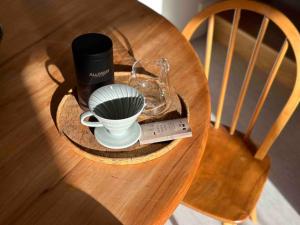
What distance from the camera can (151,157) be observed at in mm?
629

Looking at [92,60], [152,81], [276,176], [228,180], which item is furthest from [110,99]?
[276,176]

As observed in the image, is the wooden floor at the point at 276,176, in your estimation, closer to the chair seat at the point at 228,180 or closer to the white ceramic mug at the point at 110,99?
the chair seat at the point at 228,180

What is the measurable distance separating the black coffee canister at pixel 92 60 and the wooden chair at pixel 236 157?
0.40m

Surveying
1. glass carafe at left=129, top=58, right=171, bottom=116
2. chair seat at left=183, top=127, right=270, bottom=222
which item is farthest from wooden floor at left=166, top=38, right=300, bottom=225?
glass carafe at left=129, top=58, right=171, bottom=116

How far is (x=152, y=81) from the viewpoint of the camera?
31.7 inches

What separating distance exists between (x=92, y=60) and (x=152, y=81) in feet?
0.68

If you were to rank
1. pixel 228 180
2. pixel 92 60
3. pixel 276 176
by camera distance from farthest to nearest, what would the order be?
pixel 276 176, pixel 228 180, pixel 92 60

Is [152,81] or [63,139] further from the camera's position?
[152,81]

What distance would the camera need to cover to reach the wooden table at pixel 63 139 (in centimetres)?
56

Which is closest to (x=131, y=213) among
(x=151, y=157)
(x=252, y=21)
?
(x=151, y=157)

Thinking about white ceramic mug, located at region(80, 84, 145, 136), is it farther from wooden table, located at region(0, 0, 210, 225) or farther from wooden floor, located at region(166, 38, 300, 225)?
wooden floor, located at region(166, 38, 300, 225)

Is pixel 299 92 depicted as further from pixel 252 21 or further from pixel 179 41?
pixel 252 21

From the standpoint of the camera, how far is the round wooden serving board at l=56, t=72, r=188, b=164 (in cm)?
62

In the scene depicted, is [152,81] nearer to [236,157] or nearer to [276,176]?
[236,157]
